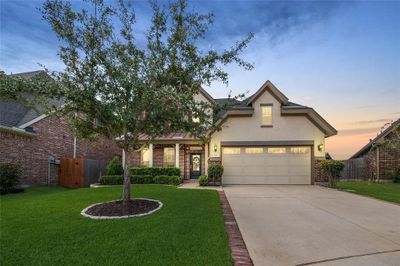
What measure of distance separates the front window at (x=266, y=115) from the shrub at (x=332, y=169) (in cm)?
387

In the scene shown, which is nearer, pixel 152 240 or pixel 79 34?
pixel 152 240

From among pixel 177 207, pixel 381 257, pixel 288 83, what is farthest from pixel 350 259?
pixel 288 83

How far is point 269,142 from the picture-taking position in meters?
15.9

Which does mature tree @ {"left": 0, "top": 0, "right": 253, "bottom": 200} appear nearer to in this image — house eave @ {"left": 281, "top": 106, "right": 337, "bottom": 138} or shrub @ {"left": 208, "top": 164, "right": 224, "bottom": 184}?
shrub @ {"left": 208, "top": 164, "right": 224, "bottom": 184}

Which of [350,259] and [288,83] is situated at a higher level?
[288,83]

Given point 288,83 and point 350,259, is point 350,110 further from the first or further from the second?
point 350,259

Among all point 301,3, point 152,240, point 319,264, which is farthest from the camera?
point 301,3

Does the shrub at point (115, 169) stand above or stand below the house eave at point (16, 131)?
below

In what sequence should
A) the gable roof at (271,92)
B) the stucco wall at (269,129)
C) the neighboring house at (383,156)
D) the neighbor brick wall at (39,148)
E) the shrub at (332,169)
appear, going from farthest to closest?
the neighboring house at (383,156), the stucco wall at (269,129), the gable roof at (271,92), the shrub at (332,169), the neighbor brick wall at (39,148)

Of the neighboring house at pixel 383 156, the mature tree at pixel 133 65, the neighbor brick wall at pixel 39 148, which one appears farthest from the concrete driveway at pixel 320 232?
the neighboring house at pixel 383 156

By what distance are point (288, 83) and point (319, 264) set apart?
46.1 ft

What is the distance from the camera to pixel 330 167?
14.3 meters

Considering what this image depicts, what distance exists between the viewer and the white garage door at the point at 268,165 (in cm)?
1592

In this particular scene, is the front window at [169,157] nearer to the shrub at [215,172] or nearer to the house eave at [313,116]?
the shrub at [215,172]
